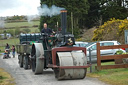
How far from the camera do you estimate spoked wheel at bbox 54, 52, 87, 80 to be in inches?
438

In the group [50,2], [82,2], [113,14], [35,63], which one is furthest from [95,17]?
[35,63]

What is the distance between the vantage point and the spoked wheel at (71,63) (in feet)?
36.5

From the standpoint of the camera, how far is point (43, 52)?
1326 cm

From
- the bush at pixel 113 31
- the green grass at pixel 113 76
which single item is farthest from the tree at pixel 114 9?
the green grass at pixel 113 76

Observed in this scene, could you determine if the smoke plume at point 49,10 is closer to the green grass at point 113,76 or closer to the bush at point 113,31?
the green grass at point 113,76

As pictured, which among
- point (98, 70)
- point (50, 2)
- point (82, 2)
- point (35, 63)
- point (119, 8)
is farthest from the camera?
point (119, 8)

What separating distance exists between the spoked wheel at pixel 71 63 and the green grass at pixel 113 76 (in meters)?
0.91

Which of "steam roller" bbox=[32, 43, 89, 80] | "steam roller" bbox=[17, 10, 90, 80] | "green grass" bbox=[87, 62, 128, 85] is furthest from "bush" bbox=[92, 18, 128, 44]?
"steam roller" bbox=[32, 43, 89, 80]

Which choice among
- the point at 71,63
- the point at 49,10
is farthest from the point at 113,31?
the point at 71,63

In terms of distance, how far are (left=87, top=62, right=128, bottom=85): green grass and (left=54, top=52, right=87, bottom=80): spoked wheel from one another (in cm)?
91

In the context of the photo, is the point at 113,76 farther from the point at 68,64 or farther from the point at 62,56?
the point at 62,56

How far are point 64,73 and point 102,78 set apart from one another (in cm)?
156

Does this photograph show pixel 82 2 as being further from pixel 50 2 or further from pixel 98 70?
pixel 98 70

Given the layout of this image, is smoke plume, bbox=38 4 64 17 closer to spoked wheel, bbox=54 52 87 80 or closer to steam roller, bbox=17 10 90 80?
steam roller, bbox=17 10 90 80
